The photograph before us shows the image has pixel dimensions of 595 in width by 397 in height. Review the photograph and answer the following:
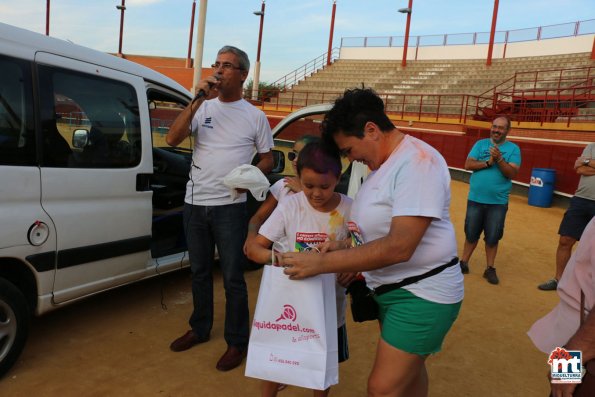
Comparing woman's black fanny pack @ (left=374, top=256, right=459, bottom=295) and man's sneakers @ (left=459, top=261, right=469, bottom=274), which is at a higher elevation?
woman's black fanny pack @ (left=374, top=256, right=459, bottom=295)

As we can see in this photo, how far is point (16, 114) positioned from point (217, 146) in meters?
1.11

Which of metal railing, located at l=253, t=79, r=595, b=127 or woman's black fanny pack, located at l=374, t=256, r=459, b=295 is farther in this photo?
metal railing, located at l=253, t=79, r=595, b=127

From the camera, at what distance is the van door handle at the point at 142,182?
3.21m

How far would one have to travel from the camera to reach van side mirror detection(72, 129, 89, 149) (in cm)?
290

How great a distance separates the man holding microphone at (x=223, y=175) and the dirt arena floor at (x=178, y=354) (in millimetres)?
324

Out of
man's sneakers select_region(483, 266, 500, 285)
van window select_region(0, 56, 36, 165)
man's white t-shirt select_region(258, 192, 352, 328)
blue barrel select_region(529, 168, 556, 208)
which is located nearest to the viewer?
man's white t-shirt select_region(258, 192, 352, 328)

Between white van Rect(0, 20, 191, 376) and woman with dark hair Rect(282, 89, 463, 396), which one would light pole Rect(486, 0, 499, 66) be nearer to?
white van Rect(0, 20, 191, 376)

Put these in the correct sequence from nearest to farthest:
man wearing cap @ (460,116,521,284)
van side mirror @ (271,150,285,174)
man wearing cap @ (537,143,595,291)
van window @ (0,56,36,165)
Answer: van window @ (0,56,36,165) → van side mirror @ (271,150,285,174) → man wearing cap @ (537,143,595,291) → man wearing cap @ (460,116,521,284)

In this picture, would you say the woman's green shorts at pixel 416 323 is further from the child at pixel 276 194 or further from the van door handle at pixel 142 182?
the van door handle at pixel 142 182

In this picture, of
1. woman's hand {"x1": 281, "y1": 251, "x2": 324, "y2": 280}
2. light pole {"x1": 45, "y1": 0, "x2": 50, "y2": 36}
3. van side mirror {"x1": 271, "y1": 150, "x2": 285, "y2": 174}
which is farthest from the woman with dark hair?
light pole {"x1": 45, "y1": 0, "x2": 50, "y2": 36}

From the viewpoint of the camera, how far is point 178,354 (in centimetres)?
311

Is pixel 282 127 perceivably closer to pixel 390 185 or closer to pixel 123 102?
pixel 123 102

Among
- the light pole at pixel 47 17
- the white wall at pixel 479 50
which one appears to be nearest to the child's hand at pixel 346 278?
the white wall at pixel 479 50

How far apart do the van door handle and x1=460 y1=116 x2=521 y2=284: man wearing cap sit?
3501mm
